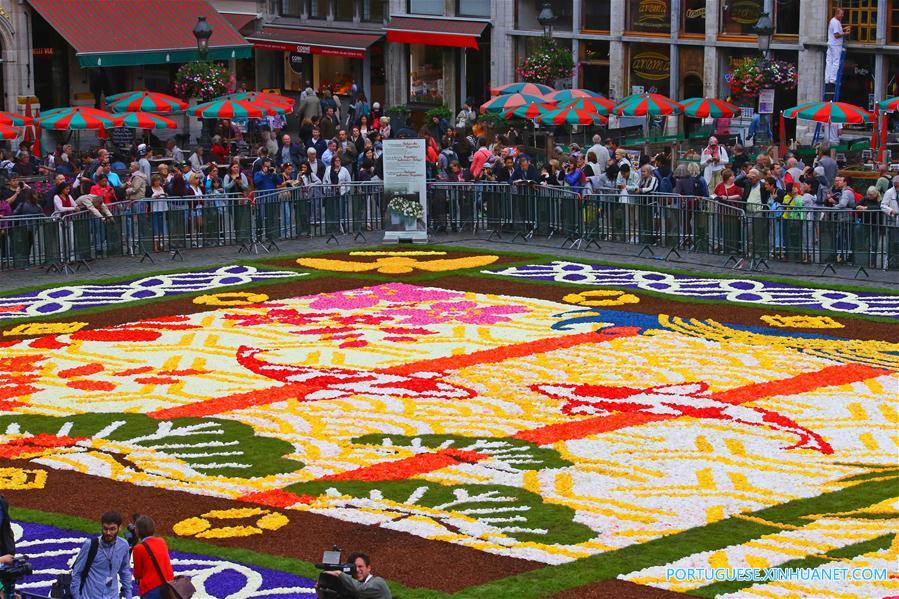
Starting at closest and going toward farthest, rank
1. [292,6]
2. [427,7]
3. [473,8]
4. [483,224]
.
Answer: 1. [483,224]
2. [473,8]
3. [427,7]
4. [292,6]

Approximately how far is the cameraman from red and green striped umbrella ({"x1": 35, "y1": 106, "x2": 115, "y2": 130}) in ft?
89.5

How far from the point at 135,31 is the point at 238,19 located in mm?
7817

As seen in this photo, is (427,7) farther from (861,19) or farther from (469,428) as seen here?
(469,428)

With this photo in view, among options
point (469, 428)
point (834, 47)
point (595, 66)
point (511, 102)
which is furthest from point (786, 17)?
point (469, 428)

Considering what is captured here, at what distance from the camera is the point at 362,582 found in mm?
14047

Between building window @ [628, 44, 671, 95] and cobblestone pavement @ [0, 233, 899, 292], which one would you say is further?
building window @ [628, 44, 671, 95]

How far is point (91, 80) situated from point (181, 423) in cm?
3456

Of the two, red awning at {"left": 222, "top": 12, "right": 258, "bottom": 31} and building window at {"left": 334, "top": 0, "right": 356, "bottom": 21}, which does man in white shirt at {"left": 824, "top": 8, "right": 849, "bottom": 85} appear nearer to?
building window at {"left": 334, "top": 0, "right": 356, "bottom": 21}

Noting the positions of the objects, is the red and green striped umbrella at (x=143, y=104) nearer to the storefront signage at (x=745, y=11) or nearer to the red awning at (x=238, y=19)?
the red awning at (x=238, y=19)

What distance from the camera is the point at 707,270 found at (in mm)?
31859

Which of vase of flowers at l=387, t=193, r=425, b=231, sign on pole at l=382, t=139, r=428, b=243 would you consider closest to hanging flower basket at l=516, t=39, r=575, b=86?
sign on pole at l=382, t=139, r=428, b=243

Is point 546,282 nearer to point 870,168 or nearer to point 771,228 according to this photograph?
point 771,228

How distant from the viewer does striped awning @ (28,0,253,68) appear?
51500 mm

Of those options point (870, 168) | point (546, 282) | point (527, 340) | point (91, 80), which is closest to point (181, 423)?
point (527, 340)
